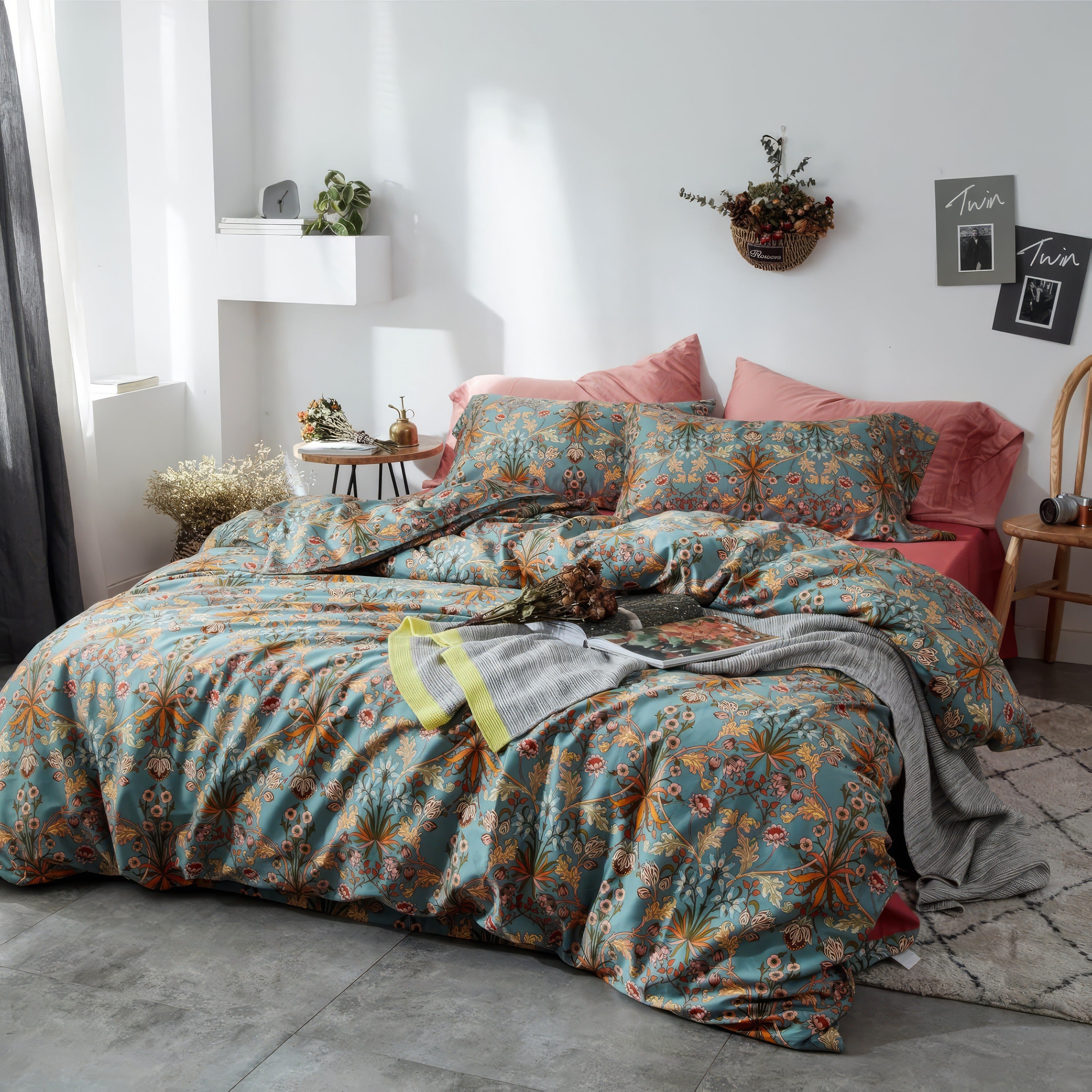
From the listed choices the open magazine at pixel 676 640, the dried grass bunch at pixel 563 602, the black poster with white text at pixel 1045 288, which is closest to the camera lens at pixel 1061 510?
the black poster with white text at pixel 1045 288

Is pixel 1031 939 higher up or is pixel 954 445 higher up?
pixel 954 445

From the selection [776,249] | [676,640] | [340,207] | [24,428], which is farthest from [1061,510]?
[24,428]

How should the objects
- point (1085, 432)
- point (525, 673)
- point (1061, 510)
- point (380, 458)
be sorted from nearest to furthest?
1. point (525, 673)
2. point (1061, 510)
3. point (1085, 432)
4. point (380, 458)

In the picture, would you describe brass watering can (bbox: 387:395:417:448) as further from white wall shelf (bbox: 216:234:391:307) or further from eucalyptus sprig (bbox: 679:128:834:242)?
eucalyptus sprig (bbox: 679:128:834:242)

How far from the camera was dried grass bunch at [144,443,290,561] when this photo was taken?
4234mm

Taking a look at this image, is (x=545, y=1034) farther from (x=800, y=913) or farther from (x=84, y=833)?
(x=84, y=833)

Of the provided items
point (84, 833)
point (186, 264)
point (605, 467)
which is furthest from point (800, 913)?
point (186, 264)

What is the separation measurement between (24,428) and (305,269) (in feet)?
3.94

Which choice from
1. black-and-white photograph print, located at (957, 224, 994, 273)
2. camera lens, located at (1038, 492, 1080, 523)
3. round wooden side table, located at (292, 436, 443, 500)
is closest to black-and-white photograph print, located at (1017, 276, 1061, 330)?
black-and-white photograph print, located at (957, 224, 994, 273)

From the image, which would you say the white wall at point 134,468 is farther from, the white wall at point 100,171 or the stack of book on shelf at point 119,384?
the white wall at point 100,171

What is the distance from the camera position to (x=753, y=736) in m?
1.92

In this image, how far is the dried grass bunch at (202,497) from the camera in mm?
4234

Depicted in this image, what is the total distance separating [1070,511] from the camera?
3.44 m

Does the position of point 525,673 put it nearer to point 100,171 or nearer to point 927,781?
point 927,781
